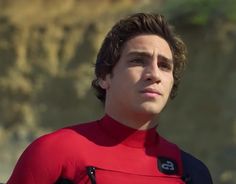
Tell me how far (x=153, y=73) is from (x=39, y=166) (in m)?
0.39

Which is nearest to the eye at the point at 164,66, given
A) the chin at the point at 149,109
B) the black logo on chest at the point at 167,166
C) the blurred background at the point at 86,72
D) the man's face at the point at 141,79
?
the man's face at the point at 141,79

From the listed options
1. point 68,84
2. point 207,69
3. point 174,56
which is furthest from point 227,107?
point 174,56

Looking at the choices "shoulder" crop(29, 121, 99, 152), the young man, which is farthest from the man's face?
"shoulder" crop(29, 121, 99, 152)

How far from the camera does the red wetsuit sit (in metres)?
1.92

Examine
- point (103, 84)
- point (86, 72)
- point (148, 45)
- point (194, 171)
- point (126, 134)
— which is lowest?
point (86, 72)

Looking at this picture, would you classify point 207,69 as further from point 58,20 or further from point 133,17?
point 133,17

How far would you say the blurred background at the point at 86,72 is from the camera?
7.49 meters

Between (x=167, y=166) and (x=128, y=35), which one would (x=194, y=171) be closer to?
(x=167, y=166)

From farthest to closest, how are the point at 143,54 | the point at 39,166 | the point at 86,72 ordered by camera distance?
the point at 86,72, the point at 143,54, the point at 39,166

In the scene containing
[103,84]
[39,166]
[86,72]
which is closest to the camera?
[39,166]

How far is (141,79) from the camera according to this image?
201 cm

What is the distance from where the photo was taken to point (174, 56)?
218cm

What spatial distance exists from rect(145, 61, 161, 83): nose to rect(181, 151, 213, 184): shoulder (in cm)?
28

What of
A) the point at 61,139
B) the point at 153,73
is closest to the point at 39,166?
the point at 61,139
